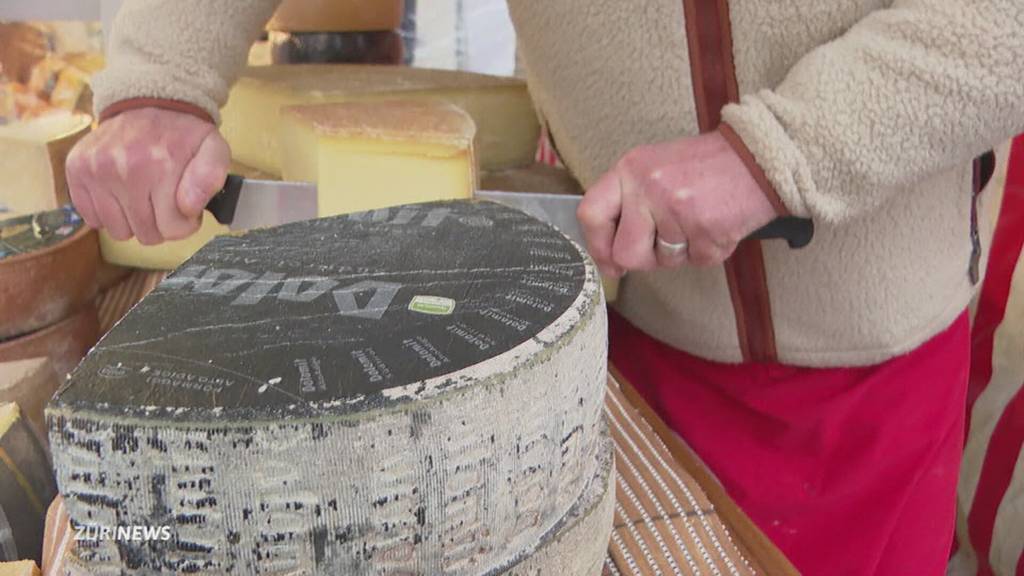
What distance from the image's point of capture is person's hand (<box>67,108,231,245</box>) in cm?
62

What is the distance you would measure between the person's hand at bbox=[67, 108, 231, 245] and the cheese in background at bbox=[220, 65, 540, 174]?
0.24m

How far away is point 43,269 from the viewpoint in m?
0.69

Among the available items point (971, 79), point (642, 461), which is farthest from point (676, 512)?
point (971, 79)

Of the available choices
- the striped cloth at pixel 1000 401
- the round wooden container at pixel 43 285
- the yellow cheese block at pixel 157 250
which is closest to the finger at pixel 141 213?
the round wooden container at pixel 43 285

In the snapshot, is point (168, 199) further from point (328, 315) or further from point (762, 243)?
point (762, 243)

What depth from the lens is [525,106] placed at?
1002 mm

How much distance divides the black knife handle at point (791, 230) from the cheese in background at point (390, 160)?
0.73ft

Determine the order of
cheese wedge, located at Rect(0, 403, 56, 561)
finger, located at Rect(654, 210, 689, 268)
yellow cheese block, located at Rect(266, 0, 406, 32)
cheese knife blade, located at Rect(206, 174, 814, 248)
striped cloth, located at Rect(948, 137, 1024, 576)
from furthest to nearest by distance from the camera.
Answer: yellow cheese block, located at Rect(266, 0, 406, 32) → striped cloth, located at Rect(948, 137, 1024, 576) → cheese knife blade, located at Rect(206, 174, 814, 248) → finger, located at Rect(654, 210, 689, 268) → cheese wedge, located at Rect(0, 403, 56, 561)

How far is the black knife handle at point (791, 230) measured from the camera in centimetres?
56

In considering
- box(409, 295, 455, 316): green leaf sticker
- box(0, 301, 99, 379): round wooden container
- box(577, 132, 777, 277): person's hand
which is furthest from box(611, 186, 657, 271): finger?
box(0, 301, 99, 379): round wooden container

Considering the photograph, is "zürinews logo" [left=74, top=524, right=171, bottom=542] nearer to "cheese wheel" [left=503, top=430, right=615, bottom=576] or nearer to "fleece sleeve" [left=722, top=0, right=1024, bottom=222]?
"cheese wheel" [left=503, top=430, right=615, bottom=576]

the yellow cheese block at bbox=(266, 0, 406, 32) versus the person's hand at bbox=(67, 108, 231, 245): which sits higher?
the yellow cheese block at bbox=(266, 0, 406, 32)

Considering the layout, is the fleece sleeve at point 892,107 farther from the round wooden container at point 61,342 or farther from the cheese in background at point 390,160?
the round wooden container at point 61,342

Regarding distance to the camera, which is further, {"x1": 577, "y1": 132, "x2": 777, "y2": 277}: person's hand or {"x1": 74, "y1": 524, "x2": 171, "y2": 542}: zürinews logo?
{"x1": 577, "y1": 132, "x2": 777, "y2": 277}: person's hand
